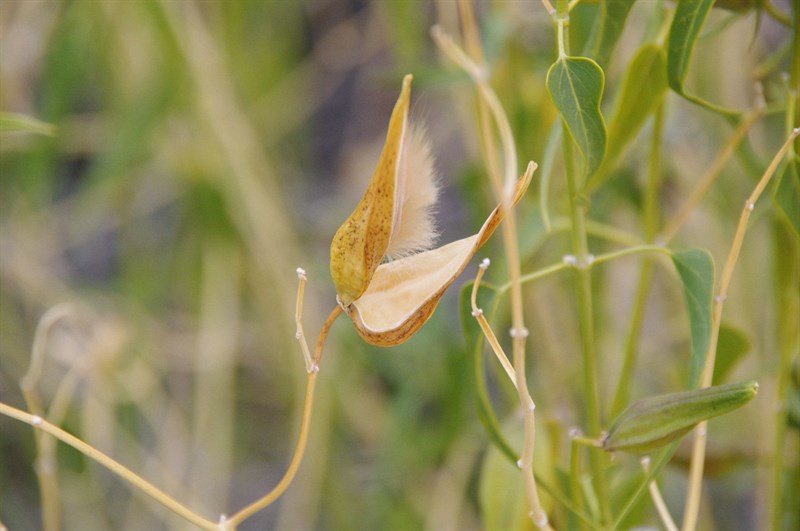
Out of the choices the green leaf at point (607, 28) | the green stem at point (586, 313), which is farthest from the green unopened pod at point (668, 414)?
the green leaf at point (607, 28)

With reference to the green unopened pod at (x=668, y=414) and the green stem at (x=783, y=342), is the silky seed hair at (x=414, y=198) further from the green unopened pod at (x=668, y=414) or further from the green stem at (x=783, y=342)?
the green stem at (x=783, y=342)

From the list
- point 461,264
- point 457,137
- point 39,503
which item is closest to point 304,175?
point 457,137

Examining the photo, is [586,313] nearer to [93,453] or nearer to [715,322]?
[715,322]

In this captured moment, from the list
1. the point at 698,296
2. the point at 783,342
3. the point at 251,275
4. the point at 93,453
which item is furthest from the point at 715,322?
the point at 251,275

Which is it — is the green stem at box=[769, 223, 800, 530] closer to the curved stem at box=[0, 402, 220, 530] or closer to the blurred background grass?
the blurred background grass

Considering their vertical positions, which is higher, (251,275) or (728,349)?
(251,275)

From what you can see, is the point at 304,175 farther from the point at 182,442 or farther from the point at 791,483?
the point at 791,483
